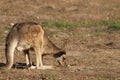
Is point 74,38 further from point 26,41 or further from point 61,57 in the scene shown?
point 26,41

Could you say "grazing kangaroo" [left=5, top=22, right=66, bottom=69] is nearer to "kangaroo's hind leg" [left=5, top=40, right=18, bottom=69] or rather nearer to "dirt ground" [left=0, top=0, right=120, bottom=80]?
"kangaroo's hind leg" [left=5, top=40, right=18, bottom=69]

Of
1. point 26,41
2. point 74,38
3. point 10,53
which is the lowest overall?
point 74,38

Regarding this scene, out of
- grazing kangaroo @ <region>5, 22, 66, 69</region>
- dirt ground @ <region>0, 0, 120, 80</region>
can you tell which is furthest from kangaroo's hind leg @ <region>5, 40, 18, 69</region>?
dirt ground @ <region>0, 0, 120, 80</region>

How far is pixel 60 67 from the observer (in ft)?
38.1

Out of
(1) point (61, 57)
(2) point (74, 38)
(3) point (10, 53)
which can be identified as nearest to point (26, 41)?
(3) point (10, 53)

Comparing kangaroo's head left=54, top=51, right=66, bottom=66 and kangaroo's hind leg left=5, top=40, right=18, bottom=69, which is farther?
kangaroo's head left=54, top=51, right=66, bottom=66

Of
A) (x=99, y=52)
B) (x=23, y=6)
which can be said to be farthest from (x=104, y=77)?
(x=23, y=6)

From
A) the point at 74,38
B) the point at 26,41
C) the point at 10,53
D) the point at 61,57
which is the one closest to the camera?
the point at 10,53

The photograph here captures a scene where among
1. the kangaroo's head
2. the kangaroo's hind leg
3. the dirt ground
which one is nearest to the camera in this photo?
the dirt ground

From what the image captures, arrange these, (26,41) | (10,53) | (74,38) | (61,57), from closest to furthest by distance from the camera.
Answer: (10,53) < (26,41) < (61,57) < (74,38)

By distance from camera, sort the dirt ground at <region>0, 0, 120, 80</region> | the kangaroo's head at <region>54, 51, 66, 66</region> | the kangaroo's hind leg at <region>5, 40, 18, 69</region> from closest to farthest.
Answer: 1. the dirt ground at <region>0, 0, 120, 80</region>
2. the kangaroo's hind leg at <region>5, 40, 18, 69</region>
3. the kangaroo's head at <region>54, 51, 66, 66</region>

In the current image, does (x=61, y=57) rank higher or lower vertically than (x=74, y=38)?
higher

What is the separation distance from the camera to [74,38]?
1667cm

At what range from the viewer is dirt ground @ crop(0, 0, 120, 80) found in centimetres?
1066
